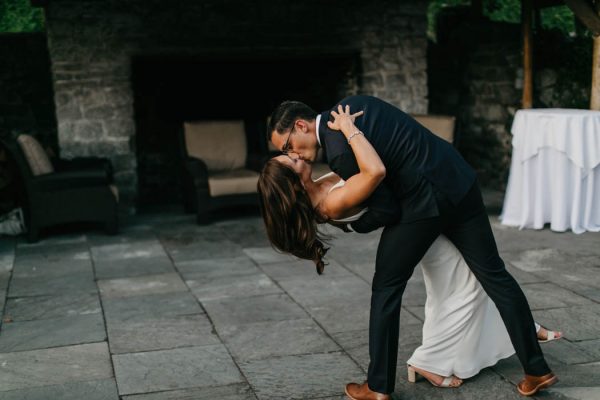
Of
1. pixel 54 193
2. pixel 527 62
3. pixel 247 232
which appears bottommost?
pixel 247 232

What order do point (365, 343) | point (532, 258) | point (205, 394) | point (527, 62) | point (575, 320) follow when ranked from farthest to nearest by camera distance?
point (527, 62)
point (532, 258)
point (575, 320)
point (365, 343)
point (205, 394)

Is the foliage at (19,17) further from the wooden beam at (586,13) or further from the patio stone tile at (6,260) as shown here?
the wooden beam at (586,13)

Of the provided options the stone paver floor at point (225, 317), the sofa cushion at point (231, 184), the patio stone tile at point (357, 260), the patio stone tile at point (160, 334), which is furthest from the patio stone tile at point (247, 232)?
the patio stone tile at point (160, 334)

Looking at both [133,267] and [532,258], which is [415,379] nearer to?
[532,258]

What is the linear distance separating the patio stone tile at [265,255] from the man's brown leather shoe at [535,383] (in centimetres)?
286

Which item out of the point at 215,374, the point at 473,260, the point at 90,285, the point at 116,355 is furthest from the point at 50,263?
the point at 473,260

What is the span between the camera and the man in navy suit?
9.53ft

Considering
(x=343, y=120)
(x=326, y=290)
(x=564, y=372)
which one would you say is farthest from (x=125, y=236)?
(x=343, y=120)

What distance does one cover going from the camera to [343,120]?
283 cm

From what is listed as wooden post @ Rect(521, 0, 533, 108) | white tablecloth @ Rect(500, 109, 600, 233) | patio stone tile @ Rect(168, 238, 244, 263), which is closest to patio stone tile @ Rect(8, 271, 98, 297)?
patio stone tile @ Rect(168, 238, 244, 263)

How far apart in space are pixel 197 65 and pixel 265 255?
3.82m

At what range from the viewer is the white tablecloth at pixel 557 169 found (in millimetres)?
6320

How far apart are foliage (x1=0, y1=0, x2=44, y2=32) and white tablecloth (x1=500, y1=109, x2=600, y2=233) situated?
36.9 feet

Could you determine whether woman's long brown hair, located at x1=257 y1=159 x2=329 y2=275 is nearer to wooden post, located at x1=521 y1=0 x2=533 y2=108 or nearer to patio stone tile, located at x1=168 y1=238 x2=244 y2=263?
patio stone tile, located at x1=168 y1=238 x2=244 y2=263
